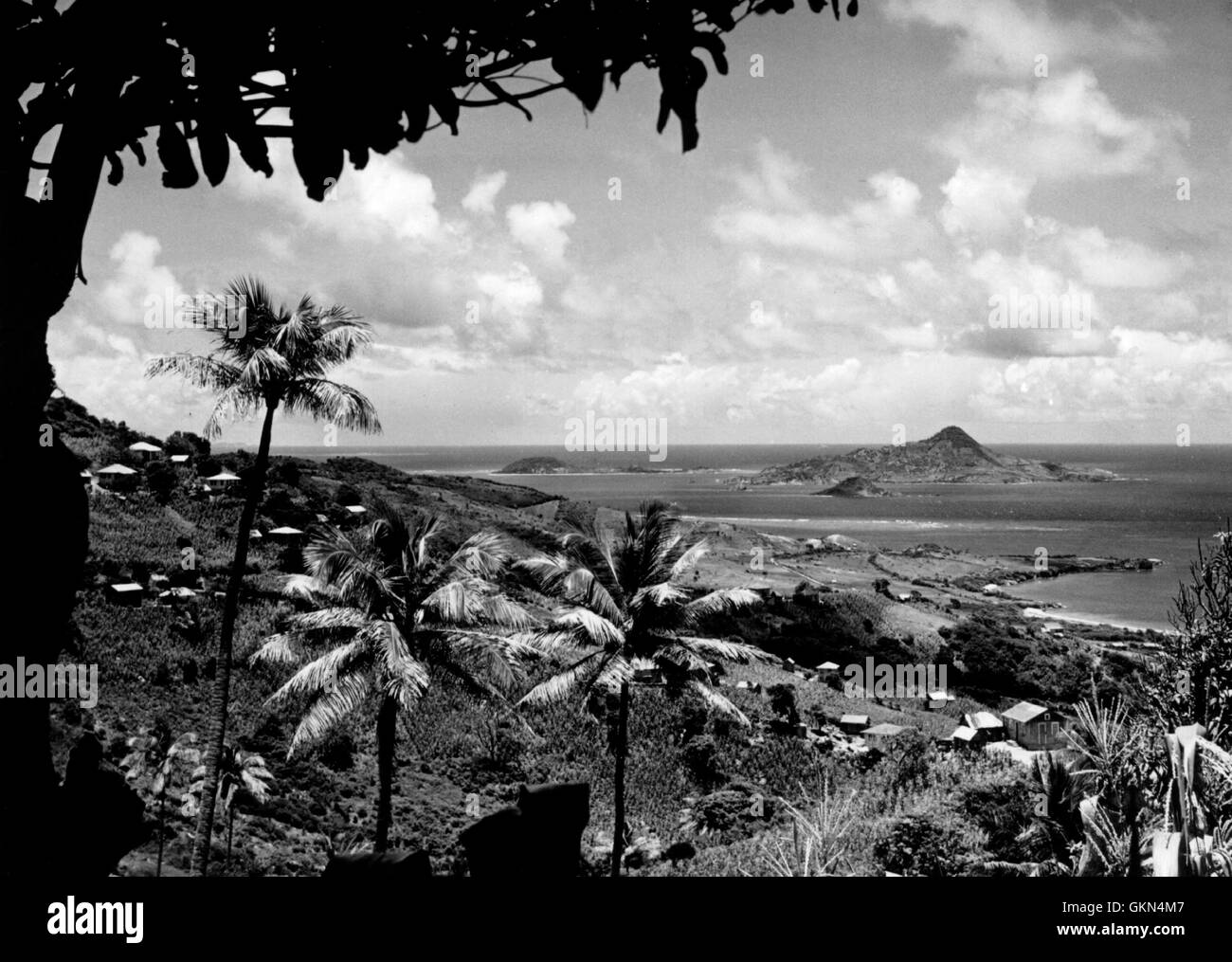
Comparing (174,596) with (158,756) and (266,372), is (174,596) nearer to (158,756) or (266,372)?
(158,756)

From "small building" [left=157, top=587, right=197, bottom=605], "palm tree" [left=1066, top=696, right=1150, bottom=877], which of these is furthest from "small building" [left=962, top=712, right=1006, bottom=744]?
"small building" [left=157, top=587, right=197, bottom=605]

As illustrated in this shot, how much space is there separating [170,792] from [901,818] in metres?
17.1

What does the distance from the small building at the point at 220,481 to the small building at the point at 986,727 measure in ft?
142

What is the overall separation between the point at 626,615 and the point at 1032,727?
2779cm

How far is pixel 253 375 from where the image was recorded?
14.7 meters

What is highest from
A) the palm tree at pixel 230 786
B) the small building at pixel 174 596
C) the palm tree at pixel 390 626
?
the palm tree at pixel 390 626

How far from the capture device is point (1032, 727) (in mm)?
38125

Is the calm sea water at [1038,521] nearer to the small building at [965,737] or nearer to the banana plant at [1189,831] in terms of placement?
the small building at [965,737]

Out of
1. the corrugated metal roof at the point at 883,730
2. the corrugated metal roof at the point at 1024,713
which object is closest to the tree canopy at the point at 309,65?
the corrugated metal roof at the point at 883,730

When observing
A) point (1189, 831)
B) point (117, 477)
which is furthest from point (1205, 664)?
point (117, 477)

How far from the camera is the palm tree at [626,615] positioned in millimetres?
17500

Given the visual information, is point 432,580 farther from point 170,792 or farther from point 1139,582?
point 1139,582

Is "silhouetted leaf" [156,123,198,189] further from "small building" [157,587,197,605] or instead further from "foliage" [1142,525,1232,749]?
"small building" [157,587,197,605]

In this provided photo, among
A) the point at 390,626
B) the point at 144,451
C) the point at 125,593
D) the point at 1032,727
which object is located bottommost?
the point at 1032,727
